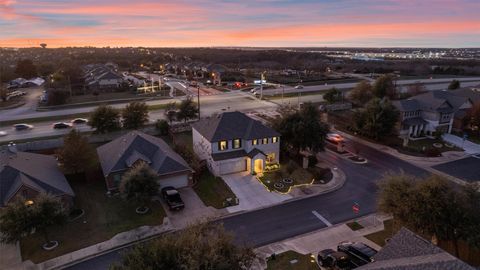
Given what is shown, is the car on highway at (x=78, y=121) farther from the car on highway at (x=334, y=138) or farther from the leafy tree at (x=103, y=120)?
the car on highway at (x=334, y=138)

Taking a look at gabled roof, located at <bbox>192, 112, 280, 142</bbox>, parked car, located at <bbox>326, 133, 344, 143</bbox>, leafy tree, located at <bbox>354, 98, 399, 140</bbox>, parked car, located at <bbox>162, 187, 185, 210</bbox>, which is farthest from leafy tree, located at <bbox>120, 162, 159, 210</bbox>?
leafy tree, located at <bbox>354, 98, 399, 140</bbox>

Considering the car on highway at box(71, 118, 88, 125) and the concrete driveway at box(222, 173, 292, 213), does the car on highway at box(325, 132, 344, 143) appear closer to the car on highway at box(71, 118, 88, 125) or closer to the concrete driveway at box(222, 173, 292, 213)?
the concrete driveway at box(222, 173, 292, 213)


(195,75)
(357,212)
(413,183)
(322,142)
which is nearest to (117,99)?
(195,75)

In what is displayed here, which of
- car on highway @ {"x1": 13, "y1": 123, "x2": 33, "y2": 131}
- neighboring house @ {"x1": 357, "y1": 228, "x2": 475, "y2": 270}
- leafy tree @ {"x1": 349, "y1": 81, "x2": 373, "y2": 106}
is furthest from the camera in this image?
leafy tree @ {"x1": 349, "y1": 81, "x2": 373, "y2": 106}

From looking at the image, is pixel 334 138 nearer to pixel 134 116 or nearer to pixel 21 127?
pixel 134 116

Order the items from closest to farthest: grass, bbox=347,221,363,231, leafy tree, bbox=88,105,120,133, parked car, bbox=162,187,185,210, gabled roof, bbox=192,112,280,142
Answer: grass, bbox=347,221,363,231, parked car, bbox=162,187,185,210, gabled roof, bbox=192,112,280,142, leafy tree, bbox=88,105,120,133

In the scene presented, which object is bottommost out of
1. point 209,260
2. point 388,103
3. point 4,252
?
point 4,252

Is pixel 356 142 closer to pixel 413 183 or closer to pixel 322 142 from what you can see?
pixel 322 142
